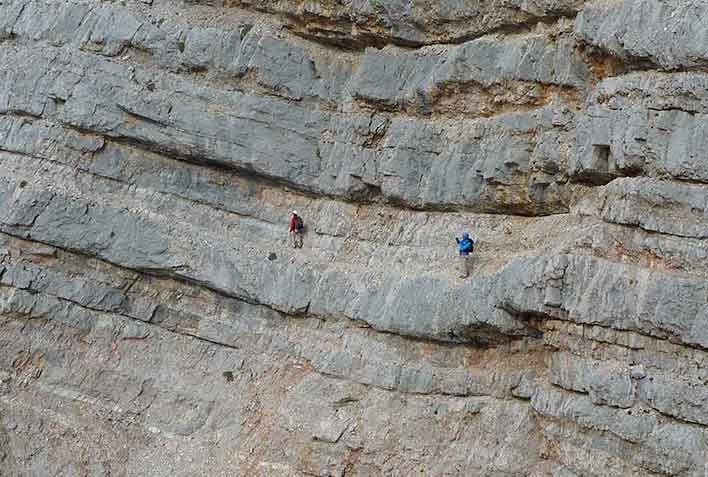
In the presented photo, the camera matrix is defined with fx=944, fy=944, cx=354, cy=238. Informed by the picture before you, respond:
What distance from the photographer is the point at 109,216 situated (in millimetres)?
23750

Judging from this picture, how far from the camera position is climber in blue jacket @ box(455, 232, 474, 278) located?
19.8 metres

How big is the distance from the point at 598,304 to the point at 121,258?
12083mm

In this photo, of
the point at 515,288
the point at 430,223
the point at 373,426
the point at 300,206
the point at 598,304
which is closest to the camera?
the point at 598,304

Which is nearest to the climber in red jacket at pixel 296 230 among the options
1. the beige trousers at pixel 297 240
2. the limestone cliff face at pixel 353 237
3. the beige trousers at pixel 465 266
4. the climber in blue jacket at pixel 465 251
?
the beige trousers at pixel 297 240

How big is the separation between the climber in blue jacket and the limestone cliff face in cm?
23

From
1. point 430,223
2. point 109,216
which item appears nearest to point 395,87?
point 430,223

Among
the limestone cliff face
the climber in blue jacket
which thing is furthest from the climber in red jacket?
the climber in blue jacket

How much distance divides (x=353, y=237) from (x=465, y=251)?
12.1ft

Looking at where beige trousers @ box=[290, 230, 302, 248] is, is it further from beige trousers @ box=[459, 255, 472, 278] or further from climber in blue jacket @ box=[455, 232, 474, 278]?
beige trousers @ box=[459, 255, 472, 278]

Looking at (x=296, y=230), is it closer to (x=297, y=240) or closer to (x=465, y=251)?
(x=297, y=240)

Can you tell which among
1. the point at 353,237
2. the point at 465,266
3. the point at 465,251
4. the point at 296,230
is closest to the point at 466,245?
the point at 465,251

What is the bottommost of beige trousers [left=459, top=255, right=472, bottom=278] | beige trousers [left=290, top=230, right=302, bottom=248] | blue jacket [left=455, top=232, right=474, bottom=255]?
beige trousers [left=290, top=230, right=302, bottom=248]

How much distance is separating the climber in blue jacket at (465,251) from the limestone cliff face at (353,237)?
228 millimetres

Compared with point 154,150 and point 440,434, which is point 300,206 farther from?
point 440,434
